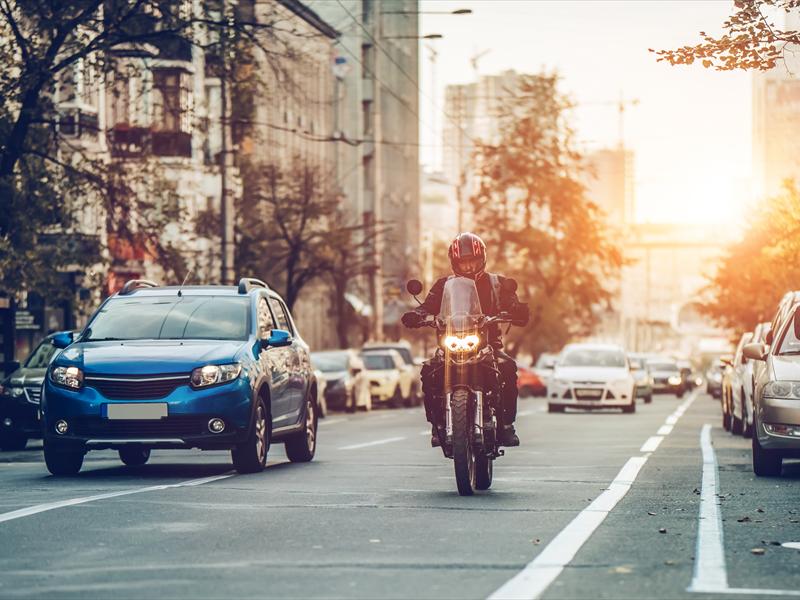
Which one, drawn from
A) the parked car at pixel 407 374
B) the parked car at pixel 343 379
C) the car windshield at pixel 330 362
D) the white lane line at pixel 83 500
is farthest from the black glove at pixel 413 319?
the parked car at pixel 407 374

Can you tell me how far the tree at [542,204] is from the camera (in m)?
71.0

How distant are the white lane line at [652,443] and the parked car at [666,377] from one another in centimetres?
4981

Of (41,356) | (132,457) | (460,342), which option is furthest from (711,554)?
(41,356)

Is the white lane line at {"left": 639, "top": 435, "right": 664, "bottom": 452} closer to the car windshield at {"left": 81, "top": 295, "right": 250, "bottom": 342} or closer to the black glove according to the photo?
the car windshield at {"left": 81, "top": 295, "right": 250, "bottom": 342}

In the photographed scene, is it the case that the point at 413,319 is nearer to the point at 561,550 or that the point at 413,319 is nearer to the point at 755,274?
→ the point at 561,550

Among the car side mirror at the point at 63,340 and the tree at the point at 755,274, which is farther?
the tree at the point at 755,274

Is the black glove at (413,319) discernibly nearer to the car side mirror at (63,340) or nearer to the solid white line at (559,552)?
the solid white line at (559,552)

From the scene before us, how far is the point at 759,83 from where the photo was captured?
504 ft

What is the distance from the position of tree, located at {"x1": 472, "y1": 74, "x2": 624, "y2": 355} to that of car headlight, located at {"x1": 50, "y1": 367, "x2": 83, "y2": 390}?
2172 inches

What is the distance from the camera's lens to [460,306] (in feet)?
46.4

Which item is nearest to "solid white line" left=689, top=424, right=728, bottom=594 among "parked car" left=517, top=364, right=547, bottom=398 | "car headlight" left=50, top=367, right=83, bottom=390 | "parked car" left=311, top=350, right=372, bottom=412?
"car headlight" left=50, top=367, right=83, bottom=390

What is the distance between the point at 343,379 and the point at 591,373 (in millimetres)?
5689

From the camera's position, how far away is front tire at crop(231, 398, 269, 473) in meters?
16.5

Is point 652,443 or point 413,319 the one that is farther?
point 652,443
